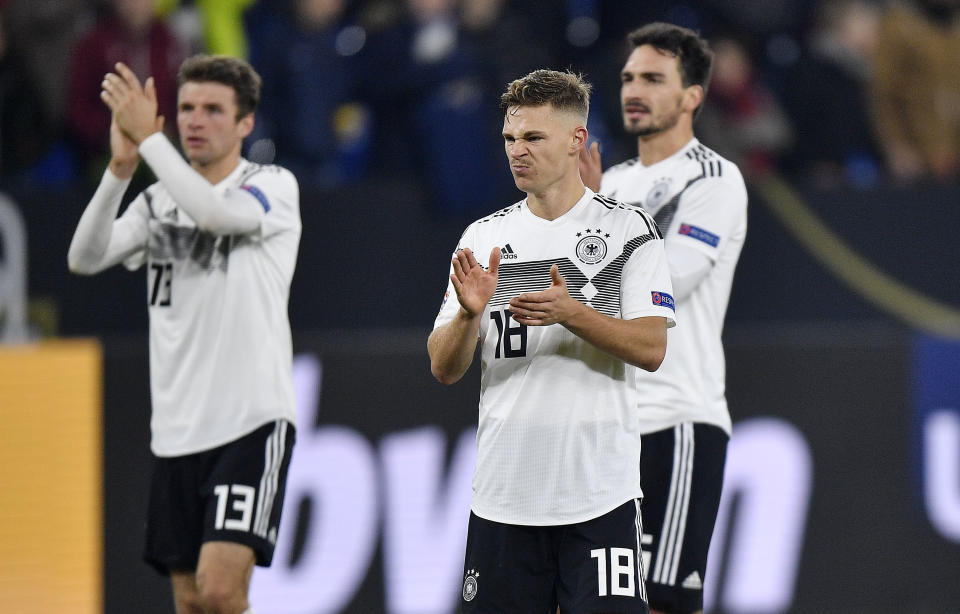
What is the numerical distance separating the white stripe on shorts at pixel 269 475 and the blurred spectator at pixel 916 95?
622cm

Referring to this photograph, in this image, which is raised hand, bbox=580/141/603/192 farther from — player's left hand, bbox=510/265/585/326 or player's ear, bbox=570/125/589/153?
player's left hand, bbox=510/265/585/326

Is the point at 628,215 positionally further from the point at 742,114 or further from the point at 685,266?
the point at 742,114

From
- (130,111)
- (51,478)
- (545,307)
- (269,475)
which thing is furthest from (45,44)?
(545,307)

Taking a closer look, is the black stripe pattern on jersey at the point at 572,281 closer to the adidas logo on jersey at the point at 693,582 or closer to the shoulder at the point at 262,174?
the adidas logo on jersey at the point at 693,582

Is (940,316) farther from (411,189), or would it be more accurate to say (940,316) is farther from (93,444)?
(93,444)

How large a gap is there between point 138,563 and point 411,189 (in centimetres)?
306

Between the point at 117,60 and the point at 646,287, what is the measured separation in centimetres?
555

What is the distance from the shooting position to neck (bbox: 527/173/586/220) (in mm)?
4629

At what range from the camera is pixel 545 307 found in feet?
13.8

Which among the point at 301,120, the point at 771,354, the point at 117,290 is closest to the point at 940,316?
the point at 771,354

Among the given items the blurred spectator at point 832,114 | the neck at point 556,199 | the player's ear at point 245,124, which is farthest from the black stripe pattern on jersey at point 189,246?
the blurred spectator at point 832,114

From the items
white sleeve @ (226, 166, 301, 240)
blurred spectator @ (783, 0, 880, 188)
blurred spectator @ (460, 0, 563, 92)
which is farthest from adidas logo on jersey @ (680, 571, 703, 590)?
blurred spectator @ (783, 0, 880, 188)

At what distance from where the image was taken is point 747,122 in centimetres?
1023

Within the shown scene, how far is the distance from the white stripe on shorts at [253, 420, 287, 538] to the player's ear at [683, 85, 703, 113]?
2.14 m
